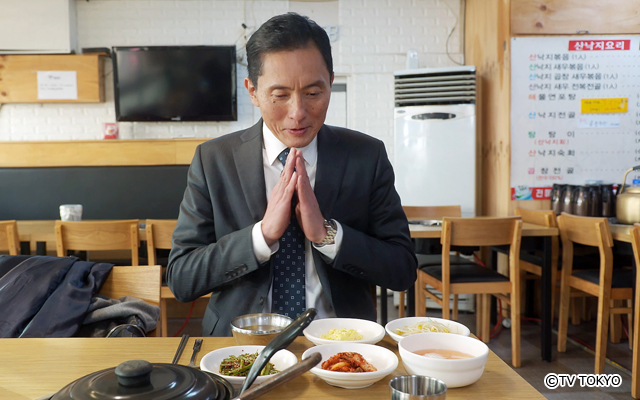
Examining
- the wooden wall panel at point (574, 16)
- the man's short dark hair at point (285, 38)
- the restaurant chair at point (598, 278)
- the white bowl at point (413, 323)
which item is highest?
the wooden wall panel at point (574, 16)

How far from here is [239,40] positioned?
4766mm

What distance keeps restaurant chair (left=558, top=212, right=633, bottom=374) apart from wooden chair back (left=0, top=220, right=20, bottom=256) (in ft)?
10.8

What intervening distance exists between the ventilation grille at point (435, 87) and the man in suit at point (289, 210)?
9.89 ft

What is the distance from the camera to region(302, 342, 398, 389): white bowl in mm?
743

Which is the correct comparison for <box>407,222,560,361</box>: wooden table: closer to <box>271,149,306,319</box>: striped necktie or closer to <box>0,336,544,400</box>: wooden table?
<box>271,149,306,319</box>: striped necktie

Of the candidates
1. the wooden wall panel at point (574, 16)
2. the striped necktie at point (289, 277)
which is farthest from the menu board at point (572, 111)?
the striped necktie at point (289, 277)

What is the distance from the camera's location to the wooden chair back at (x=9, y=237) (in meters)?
2.83

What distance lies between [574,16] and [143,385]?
Answer: 4241mm

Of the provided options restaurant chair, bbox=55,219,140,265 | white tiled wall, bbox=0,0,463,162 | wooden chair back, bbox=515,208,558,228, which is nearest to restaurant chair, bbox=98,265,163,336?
restaurant chair, bbox=55,219,140,265

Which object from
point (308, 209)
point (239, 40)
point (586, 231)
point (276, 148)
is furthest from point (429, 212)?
point (308, 209)

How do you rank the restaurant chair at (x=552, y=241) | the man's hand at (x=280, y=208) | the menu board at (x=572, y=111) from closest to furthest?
1. the man's hand at (x=280, y=208)
2. the restaurant chair at (x=552, y=241)
3. the menu board at (x=572, y=111)

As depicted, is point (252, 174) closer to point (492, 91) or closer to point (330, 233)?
point (330, 233)

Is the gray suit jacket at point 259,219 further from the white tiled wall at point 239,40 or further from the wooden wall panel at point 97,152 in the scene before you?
the white tiled wall at point 239,40

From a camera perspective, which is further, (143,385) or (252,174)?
(252,174)
